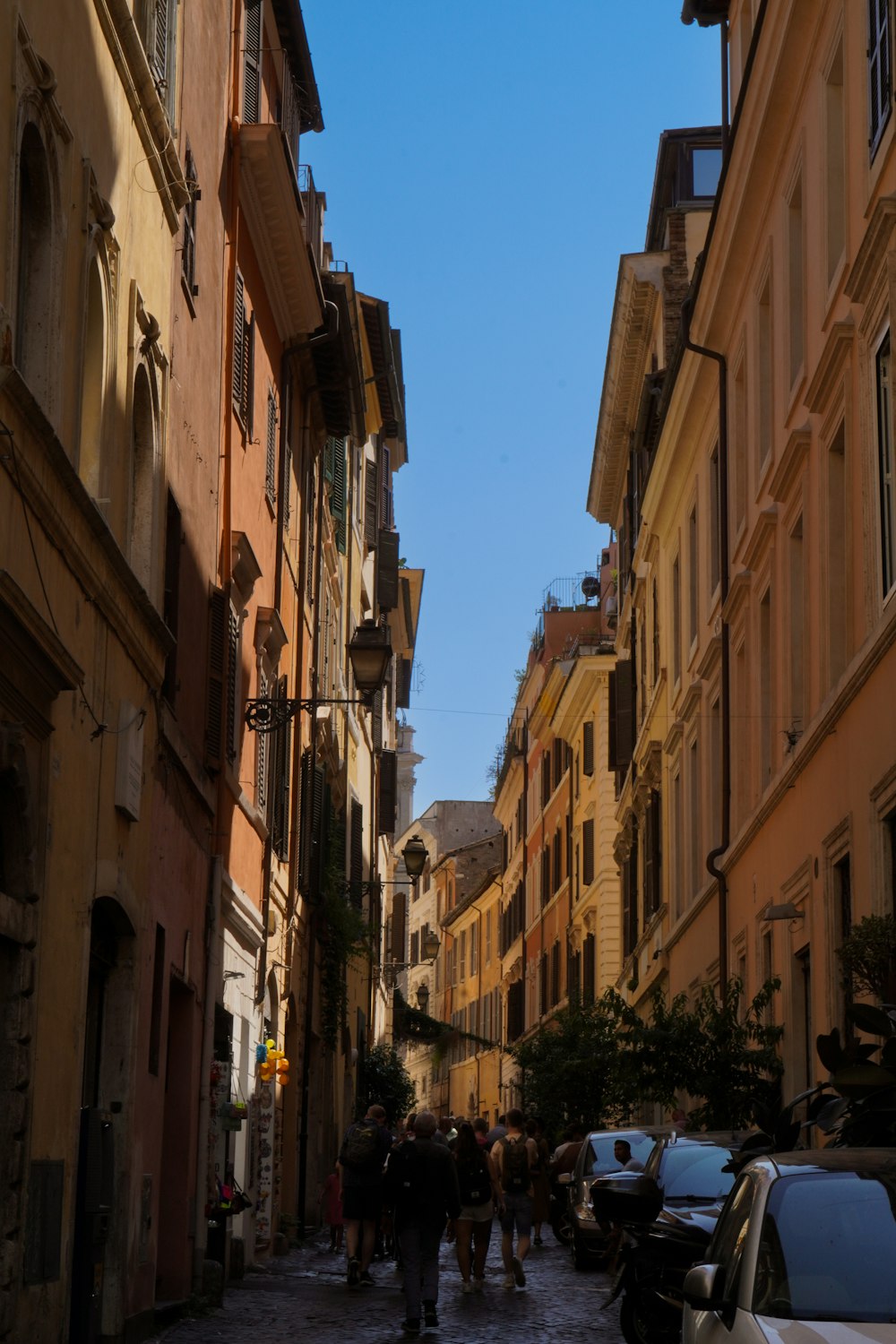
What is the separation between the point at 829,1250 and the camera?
7102 mm

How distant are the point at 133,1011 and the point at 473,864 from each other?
2930 inches

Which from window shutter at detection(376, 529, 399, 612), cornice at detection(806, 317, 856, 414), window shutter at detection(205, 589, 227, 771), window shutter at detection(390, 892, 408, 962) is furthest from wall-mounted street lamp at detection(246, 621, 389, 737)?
window shutter at detection(390, 892, 408, 962)

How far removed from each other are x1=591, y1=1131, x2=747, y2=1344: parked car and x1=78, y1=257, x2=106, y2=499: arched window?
17.1 ft

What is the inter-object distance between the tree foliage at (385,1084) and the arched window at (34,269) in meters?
29.7

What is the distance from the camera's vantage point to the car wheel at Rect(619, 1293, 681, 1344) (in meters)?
13.5

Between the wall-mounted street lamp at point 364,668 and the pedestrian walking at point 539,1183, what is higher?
the wall-mounted street lamp at point 364,668

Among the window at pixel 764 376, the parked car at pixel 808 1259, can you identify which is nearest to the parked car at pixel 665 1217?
the parked car at pixel 808 1259

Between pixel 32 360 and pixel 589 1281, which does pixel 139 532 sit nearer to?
pixel 32 360

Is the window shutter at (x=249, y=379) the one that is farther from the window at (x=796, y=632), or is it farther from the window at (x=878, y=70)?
the window at (x=878, y=70)

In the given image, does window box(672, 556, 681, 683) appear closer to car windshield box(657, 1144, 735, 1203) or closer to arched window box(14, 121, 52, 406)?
car windshield box(657, 1144, 735, 1203)

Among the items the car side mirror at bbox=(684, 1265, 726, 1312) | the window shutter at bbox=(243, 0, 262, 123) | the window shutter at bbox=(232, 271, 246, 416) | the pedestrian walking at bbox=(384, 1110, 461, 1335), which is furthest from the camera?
the window shutter at bbox=(243, 0, 262, 123)

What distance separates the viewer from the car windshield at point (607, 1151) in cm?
2186

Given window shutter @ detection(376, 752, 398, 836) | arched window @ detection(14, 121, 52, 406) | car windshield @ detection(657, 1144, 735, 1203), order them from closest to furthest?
arched window @ detection(14, 121, 52, 406)
car windshield @ detection(657, 1144, 735, 1203)
window shutter @ detection(376, 752, 398, 836)

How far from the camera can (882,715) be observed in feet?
50.6
